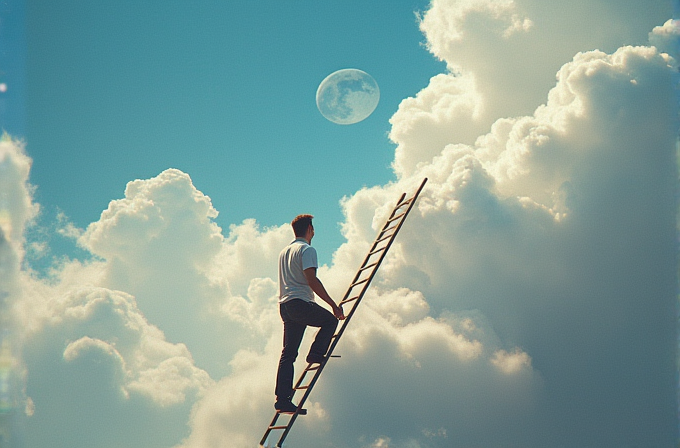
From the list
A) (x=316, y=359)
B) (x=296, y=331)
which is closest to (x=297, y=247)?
(x=296, y=331)

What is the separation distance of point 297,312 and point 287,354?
0.81 meters

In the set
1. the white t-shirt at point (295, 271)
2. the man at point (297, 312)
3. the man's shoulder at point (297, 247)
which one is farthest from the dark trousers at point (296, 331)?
the man's shoulder at point (297, 247)

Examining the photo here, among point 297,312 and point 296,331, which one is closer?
point 297,312

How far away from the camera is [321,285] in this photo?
29.1 ft

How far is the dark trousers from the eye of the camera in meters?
9.30

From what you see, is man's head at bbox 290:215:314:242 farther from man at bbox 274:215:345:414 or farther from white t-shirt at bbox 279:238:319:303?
white t-shirt at bbox 279:238:319:303

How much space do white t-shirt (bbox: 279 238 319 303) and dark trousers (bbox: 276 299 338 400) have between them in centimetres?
13

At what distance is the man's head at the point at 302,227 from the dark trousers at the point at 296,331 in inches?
47.1

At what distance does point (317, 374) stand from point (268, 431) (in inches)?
63.3

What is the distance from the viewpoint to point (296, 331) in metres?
9.52

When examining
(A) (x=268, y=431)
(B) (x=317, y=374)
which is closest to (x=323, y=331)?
(B) (x=317, y=374)

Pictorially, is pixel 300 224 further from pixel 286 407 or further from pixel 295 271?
pixel 286 407

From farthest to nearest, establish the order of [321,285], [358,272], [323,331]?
[358,272] < [323,331] < [321,285]

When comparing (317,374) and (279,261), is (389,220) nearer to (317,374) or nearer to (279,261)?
(279,261)
